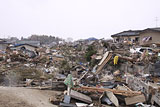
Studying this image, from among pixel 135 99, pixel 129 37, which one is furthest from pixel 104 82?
pixel 129 37

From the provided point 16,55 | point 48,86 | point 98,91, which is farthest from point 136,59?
point 16,55

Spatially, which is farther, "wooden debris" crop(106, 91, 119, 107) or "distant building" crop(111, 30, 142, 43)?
"distant building" crop(111, 30, 142, 43)

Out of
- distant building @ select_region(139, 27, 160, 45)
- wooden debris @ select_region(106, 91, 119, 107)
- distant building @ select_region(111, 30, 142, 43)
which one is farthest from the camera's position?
distant building @ select_region(111, 30, 142, 43)

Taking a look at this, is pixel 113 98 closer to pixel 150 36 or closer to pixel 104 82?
pixel 104 82

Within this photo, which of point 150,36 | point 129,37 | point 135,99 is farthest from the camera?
point 129,37

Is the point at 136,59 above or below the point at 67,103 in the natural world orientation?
above

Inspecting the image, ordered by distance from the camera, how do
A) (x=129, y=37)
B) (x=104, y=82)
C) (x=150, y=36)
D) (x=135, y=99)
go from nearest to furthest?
(x=135, y=99)
(x=104, y=82)
(x=150, y=36)
(x=129, y=37)

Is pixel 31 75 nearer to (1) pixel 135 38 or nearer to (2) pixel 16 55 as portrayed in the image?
(2) pixel 16 55

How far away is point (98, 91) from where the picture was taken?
Result: 19.2 feet

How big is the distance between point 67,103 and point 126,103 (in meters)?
2.52

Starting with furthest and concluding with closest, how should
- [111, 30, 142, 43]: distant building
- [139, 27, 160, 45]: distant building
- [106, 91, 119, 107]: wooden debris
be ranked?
[111, 30, 142, 43]: distant building
[139, 27, 160, 45]: distant building
[106, 91, 119, 107]: wooden debris

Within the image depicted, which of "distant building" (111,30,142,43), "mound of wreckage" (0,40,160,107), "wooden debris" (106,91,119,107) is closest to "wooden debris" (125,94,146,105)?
"mound of wreckage" (0,40,160,107)

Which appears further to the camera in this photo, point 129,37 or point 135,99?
point 129,37

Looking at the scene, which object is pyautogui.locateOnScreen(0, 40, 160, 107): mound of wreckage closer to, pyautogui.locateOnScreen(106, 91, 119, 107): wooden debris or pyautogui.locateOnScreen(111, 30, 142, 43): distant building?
pyautogui.locateOnScreen(106, 91, 119, 107): wooden debris
